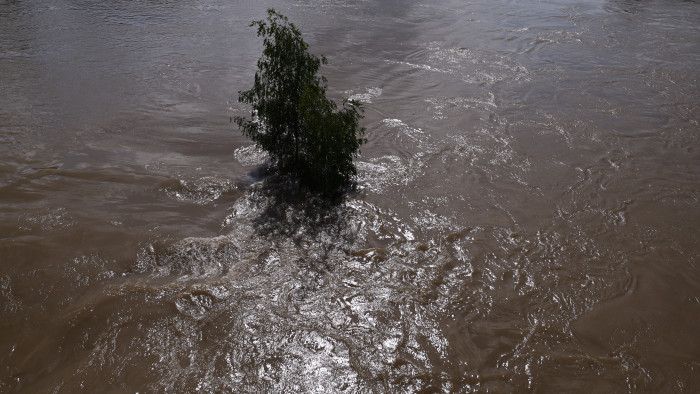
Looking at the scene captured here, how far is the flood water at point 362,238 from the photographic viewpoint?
13.8 ft

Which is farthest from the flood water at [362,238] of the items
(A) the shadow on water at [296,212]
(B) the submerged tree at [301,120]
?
(B) the submerged tree at [301,120]

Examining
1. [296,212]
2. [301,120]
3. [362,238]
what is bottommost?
[362,238]

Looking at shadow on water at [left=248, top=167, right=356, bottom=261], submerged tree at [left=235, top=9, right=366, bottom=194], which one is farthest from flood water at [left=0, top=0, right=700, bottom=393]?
submerged tree at [left=235, top=9, right=366, bottom=194]

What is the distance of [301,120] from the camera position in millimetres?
6613

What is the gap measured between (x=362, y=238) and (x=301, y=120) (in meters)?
2.04

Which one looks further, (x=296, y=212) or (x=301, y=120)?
(x=301, y=120)

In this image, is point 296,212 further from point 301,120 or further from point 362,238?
point 301,120

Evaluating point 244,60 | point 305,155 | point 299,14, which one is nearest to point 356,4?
point 299,14

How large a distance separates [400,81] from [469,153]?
375 cm

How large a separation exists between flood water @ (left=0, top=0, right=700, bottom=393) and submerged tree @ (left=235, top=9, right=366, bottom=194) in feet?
1.54

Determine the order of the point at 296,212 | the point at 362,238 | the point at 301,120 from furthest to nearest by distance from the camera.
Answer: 1. the point at 301,120
2. the point at 296,212
3. the point at 362,238

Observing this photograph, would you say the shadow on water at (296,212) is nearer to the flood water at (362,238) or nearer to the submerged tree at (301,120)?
the flood water at (362,238)

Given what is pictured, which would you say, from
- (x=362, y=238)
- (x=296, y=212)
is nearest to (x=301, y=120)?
(x=296, y=212)

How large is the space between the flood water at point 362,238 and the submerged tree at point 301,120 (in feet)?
1.54
